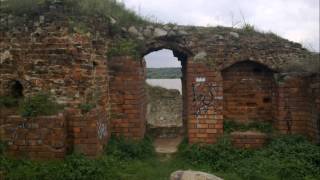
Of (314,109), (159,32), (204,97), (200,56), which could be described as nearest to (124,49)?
(159,32)

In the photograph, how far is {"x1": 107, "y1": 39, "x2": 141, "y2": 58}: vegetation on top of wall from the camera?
781 centimetres

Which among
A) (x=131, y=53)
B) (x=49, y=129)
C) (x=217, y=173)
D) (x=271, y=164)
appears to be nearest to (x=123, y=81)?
(x=131, y=53)

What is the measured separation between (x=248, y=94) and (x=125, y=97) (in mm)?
2550

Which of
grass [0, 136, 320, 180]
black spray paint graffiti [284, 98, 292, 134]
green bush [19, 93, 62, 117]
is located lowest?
grass [0, 136, 320, 180]

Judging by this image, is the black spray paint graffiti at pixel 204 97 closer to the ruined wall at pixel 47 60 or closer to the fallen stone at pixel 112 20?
the fallen stone at pixel 112 20

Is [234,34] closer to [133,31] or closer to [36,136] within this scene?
[133,31]

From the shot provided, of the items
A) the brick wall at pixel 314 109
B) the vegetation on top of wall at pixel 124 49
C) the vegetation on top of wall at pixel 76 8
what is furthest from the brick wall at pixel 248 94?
the vegetation on top of wall at pixel 76 8

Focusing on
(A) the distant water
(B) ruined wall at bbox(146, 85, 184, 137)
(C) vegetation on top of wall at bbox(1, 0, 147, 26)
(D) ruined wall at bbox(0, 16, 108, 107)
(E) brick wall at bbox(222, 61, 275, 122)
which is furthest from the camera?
(A) the distant water

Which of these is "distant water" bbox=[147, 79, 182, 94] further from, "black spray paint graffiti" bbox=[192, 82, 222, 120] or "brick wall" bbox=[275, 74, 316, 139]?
"brick wall" bbox=[275, 74, 316, 139]

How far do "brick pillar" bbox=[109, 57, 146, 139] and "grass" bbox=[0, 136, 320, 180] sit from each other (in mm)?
282

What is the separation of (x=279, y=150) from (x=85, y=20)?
4.22 m

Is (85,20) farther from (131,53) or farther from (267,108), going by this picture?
(267,108)

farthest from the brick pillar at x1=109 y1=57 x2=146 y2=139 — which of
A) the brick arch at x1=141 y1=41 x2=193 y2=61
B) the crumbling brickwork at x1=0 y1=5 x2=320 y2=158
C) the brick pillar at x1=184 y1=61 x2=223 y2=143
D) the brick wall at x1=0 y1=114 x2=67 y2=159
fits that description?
the brick wall at x1=0 y1=114 x2=67 y2=159

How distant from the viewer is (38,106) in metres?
6.51
